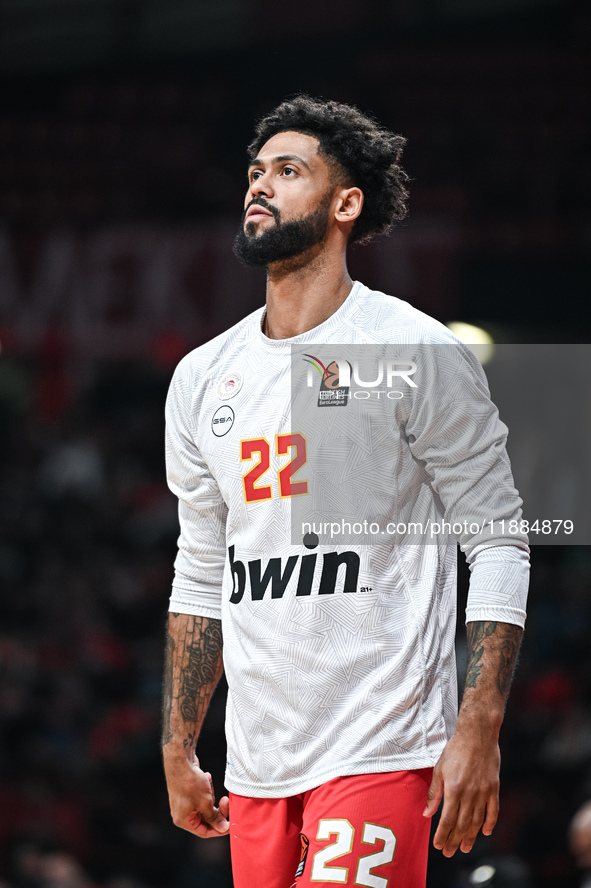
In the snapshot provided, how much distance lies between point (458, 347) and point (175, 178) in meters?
8.64

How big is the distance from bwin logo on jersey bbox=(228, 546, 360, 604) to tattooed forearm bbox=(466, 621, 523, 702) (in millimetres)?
278

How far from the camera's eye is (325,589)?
2.31 metres

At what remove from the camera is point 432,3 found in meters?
9.95

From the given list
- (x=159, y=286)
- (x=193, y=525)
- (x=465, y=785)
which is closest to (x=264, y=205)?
(x=193, y=525)

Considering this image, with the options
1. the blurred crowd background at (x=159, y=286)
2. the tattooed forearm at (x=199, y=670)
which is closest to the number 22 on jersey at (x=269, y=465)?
the tattooed forearm at (x=199, y=670)

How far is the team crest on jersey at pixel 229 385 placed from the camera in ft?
8.38

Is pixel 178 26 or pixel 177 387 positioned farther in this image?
pixel 178 26

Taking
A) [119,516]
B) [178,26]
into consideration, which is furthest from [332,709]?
[178,26]

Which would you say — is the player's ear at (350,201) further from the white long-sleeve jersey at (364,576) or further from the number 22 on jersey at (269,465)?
the number 22 on jersey at (269,465)

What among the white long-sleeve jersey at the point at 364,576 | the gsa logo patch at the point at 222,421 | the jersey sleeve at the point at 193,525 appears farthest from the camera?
the jersey sleeve at the point at 193,525

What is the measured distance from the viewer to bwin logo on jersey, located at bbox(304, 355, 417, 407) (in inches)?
92.3

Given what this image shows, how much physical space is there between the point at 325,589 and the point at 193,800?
2.07 feet

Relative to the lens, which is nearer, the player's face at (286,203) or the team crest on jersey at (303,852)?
the team crest on jersey at (303,852)

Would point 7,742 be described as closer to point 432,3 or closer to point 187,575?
point 187,575
